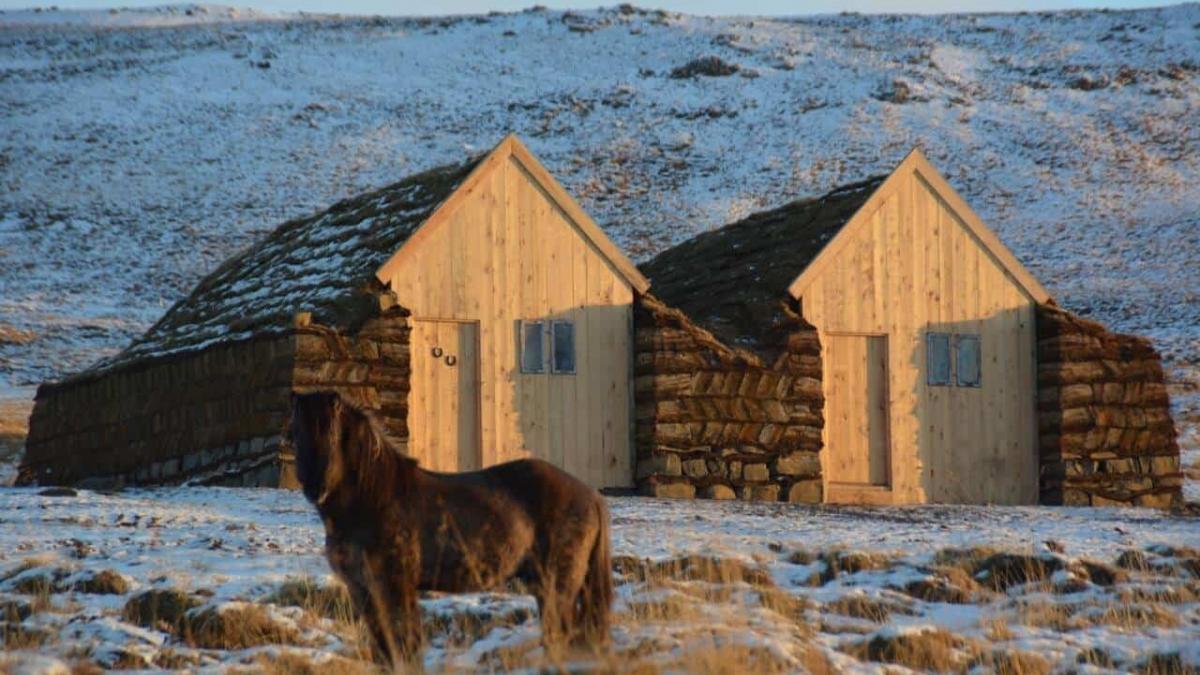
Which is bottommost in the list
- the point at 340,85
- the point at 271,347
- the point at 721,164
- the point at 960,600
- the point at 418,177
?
the point at 960,600

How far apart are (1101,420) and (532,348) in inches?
313

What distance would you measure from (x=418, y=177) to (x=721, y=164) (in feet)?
147

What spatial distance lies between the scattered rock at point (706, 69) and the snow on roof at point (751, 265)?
5055cm

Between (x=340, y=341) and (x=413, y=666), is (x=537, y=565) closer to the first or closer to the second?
(x=413, y=666)

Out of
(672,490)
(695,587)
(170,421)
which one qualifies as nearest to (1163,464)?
(672,490)

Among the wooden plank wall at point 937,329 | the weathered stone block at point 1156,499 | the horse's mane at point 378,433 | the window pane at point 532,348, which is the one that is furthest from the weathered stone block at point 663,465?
the horse's mane at point 378,433

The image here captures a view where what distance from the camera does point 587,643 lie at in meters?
9.61

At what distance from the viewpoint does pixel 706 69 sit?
80.9m

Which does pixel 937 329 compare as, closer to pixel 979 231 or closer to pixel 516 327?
pixel 979 231

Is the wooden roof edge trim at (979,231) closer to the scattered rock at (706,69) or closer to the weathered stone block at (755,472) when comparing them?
the weathered stone block at (755,472)

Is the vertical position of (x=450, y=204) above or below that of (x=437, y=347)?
above

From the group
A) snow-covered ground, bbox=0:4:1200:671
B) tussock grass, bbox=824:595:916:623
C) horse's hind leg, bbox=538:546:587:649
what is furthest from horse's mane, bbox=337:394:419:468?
tussock grass, bbox=824:595:916:623

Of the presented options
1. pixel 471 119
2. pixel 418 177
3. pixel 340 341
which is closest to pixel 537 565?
pixel 340 341

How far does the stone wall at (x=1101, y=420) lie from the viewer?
24.9 m
